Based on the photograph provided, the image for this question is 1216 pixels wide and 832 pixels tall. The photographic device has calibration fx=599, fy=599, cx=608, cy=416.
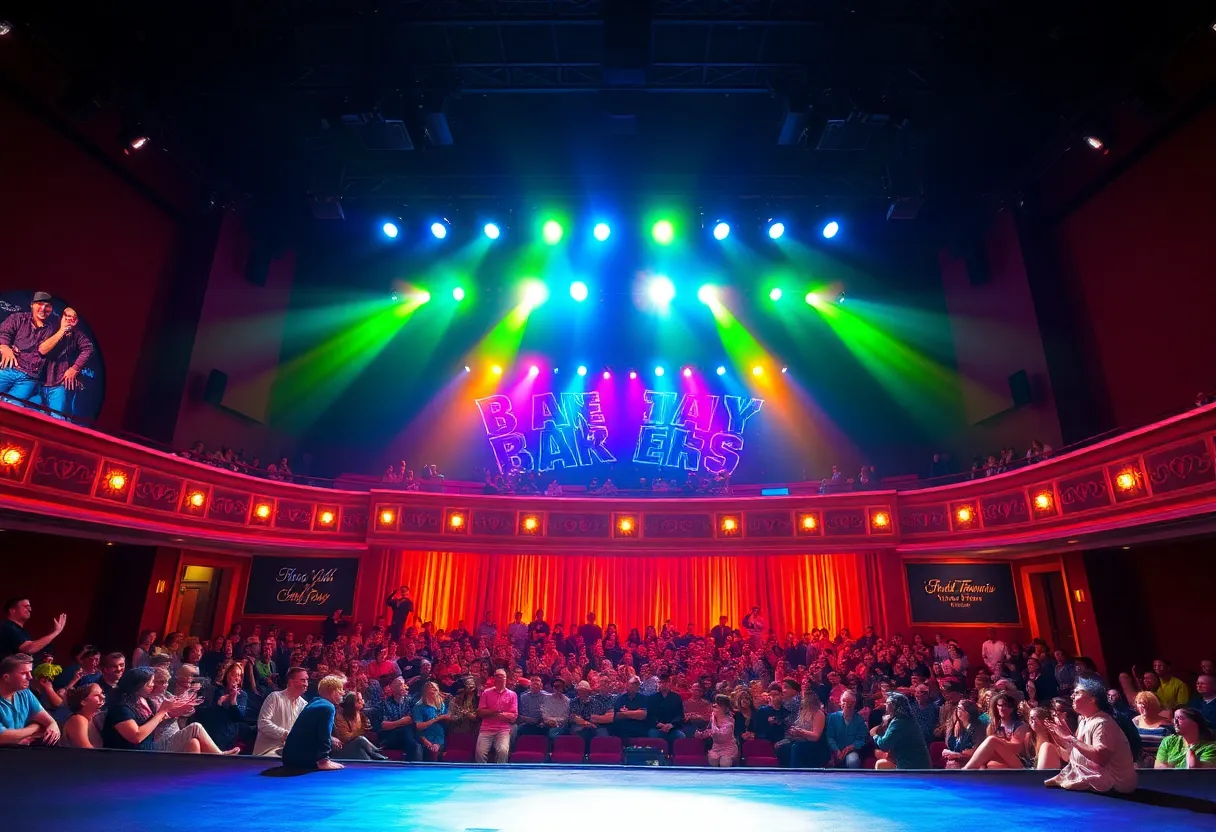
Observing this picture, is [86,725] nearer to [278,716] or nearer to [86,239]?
[278,716]

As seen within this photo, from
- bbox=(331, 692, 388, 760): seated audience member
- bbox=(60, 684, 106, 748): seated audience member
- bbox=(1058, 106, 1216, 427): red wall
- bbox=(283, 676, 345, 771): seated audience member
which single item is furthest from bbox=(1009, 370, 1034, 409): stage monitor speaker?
bbox=(60, 684, 106, 748): seated audience member

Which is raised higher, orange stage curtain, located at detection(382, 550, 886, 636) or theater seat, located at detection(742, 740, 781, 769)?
orange stage curtain, located at detection(382, 550, 886, 636)

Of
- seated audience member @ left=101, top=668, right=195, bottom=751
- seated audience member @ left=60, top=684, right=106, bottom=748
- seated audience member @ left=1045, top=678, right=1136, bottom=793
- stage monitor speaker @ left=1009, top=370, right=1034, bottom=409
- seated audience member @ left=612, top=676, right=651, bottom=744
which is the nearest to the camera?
seated audience member @ left=1045, top=678, right=1136, bottom=793

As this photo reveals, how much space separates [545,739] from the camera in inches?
264

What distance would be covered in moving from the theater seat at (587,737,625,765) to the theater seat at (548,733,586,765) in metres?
0.13

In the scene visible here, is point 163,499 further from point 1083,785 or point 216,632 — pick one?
point 1083,785

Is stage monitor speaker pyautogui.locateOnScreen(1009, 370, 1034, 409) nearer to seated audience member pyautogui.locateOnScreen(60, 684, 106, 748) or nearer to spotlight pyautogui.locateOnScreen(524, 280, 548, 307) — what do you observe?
spotlight pyautogui.locateOnScreen(524, 280, 548, 307)

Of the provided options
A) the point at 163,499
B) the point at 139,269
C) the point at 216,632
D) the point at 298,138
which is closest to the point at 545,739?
the point at 163,499

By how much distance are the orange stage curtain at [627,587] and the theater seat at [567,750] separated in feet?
24.8

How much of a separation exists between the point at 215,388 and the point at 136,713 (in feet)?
34.0

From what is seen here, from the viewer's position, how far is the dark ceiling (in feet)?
29.7

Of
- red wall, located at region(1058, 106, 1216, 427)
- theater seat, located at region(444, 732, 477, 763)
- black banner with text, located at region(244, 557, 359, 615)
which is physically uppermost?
red wall, located at region(1058, 106, 1216, 427)

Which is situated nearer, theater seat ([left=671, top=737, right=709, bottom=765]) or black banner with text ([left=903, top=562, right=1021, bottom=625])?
theater seat ([left=671, top=737, right=709, bottom=765])

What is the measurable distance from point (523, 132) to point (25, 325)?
30.4 ft
